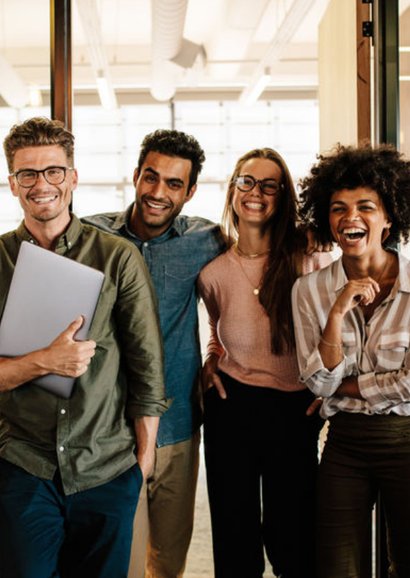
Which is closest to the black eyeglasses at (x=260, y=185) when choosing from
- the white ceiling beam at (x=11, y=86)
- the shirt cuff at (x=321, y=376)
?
the shirt cuff at (x=321, y=376)

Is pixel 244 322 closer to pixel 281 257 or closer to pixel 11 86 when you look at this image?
pixel 281 257

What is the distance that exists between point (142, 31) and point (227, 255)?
6676 millimetres

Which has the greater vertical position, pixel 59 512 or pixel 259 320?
pixel 259 320

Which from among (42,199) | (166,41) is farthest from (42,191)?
(166,41)

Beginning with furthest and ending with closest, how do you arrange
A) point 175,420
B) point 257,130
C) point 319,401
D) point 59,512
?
point 257,130, point 175,420, point 319,401, point 59,512

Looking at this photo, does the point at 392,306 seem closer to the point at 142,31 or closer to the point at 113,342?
the point at 113,342

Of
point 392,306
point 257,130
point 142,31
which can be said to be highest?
point 142,31

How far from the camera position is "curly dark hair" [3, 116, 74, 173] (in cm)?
183

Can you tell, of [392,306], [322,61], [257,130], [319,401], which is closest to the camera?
[392,306]

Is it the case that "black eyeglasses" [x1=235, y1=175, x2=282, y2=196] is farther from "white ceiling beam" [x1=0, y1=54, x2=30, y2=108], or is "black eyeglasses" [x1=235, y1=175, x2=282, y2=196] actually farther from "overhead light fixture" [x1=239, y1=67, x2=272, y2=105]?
"white ceiling beam" [x1=0, y1=54, x2=30, y2=108]

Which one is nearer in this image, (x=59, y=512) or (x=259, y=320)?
(x=59, y=512)

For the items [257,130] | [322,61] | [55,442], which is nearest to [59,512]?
[55,442]

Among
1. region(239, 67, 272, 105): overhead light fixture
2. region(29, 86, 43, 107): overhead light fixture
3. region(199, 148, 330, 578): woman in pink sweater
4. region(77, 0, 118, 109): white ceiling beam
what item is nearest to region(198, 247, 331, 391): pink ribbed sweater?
region(199, 148, 330, 578): woman in pink sweater

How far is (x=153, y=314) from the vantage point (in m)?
1.93
